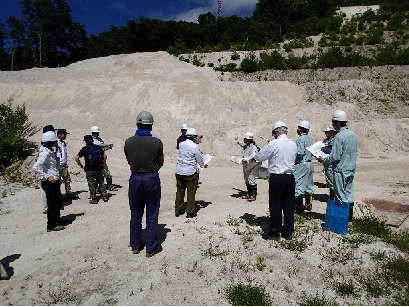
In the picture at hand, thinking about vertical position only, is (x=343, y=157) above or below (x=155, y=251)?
above

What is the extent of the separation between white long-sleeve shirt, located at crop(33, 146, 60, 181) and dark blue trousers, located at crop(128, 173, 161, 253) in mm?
2357

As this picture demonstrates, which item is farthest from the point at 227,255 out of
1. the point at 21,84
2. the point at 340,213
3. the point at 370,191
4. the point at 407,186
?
the point at 21,84

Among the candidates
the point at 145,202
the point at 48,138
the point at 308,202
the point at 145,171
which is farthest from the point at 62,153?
the point at 308,202

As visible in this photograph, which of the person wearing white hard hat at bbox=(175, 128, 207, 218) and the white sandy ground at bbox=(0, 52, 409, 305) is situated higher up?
the person wearing white hard hat at bbox=(175, 128, 207, 218)

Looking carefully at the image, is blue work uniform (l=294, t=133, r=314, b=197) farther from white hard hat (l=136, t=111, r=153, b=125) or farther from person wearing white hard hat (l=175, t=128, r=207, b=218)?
white hard hat (l=136, t=111, r=153, b=125)

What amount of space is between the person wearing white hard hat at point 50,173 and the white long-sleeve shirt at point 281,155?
436 centimetres

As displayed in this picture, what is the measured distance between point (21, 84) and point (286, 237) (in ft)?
93.9

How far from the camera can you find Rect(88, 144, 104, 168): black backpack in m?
8.75

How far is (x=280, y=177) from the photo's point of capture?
19.0 feet

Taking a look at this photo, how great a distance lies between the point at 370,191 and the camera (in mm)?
10445

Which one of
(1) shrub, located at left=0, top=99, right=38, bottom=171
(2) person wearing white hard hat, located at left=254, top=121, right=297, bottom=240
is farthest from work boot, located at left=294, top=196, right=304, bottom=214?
(1) shrub, located at left=0, top=99, right=38, bottom=171

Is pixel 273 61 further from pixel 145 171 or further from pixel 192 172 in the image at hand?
pixel 145 171

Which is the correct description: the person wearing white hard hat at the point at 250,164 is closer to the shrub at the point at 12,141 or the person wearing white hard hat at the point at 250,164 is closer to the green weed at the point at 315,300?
the green weed at the point at 315,300

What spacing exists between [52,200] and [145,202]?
102 inches
